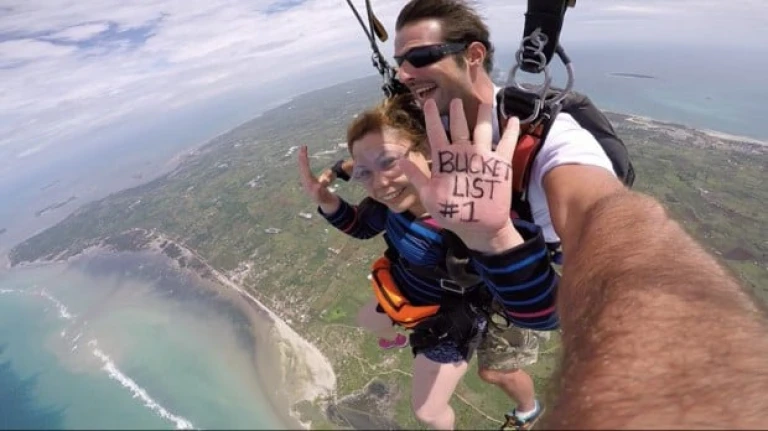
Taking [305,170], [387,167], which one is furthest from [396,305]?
[305,170]

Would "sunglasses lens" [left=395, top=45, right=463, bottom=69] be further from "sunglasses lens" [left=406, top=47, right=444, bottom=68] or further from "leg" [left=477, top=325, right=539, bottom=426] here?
"leg" [left=477, top=325, right=539, bottom=426]

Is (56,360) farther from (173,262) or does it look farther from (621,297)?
(621,297)

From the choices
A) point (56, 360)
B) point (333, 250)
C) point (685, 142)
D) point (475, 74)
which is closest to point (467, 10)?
point (475, 74)

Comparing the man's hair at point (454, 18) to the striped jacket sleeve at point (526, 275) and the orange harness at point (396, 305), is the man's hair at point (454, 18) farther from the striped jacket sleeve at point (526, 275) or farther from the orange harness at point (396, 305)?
the orange harness at point (396, 305)

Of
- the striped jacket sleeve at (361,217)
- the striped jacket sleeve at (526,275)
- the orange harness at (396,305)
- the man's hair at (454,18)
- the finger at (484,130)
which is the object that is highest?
the man's hair at (454,18)

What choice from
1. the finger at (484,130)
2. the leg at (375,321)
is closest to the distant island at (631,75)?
the leg at (375,321)

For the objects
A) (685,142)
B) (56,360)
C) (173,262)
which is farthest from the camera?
(685,142)
